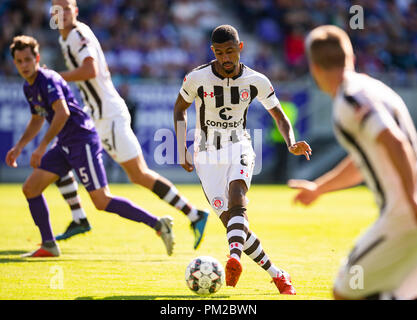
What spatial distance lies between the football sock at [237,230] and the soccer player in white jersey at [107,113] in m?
2.11

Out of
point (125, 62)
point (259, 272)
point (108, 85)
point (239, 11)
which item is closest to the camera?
point (259, 272)

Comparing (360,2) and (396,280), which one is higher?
(360,2)

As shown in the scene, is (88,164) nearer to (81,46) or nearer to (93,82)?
(93,82)

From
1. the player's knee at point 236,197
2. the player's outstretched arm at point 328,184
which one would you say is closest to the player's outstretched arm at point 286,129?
the player's knee at point 236,197

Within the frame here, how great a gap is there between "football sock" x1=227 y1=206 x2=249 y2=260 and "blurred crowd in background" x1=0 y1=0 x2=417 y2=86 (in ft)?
49.2

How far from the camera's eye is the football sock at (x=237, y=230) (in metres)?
6.31

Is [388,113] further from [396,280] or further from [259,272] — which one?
[259,272]

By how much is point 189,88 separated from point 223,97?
0.34 m

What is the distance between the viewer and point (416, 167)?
421 cm
